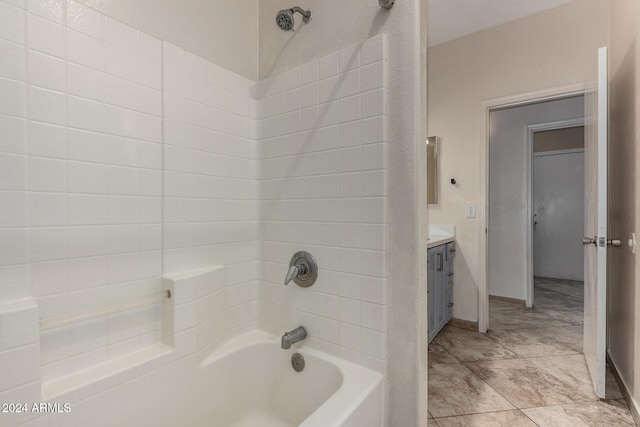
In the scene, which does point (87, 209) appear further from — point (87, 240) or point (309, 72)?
point (309, 72)

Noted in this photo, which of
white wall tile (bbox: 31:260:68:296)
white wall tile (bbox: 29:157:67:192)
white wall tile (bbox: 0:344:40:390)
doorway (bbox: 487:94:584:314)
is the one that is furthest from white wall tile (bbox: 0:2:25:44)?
doorway (bbox: 487:94:584:314)

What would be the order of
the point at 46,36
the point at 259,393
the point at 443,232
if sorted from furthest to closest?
1. the point at 443,232
2. the point at 259,393
3. the point at 46,36

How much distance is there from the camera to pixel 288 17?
52.7 inches

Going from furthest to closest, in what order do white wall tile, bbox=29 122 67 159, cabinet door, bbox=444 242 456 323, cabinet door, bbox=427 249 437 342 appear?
1. cabinet door, bbox=444 242 456 323
2. cabinet door, bbox=427 249 437 342
3. white wall tile, bbox=29 122 67 159

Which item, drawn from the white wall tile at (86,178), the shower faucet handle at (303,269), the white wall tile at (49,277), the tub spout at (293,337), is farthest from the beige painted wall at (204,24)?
the tub spout at (293,337)

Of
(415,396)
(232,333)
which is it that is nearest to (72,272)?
(232,333)

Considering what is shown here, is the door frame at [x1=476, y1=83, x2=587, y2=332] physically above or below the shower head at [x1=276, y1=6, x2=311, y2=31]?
below

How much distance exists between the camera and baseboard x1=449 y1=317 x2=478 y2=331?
9.07 ft

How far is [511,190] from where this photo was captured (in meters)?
3.60

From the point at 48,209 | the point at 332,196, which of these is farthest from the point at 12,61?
the point at 332,196

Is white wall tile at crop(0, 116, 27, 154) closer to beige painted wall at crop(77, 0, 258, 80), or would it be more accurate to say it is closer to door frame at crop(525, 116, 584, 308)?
beige painted wall at crop(77, 0, 258, 80)

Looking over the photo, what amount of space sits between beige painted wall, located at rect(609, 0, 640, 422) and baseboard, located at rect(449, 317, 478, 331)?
90 cm

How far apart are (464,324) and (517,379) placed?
33.4 inches

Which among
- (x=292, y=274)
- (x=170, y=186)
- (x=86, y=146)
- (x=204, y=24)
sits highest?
(x=204, y=24)
